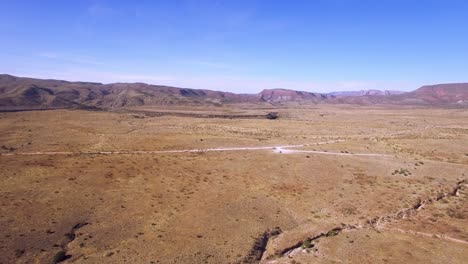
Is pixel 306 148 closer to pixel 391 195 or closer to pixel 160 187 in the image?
pixel 391 195

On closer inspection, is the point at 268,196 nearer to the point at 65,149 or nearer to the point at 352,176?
the point at 352,176

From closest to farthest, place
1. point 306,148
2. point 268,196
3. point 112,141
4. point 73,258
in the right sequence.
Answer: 1. point 73,258
2. point 268,196
3. point 306,148
4. point 112,141

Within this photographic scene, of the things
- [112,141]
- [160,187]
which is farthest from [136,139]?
[160,187]

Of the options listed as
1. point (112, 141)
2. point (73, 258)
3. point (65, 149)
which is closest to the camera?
point (73, 258)

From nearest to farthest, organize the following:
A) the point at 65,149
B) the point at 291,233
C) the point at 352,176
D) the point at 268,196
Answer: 1. the point at 291,233
2. the point at 268,196
3. the point at 352,176
4. the point at 65,149

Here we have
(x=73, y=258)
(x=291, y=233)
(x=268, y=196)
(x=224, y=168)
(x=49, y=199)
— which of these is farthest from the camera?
(x=224, y=168)

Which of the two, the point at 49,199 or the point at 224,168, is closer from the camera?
the point at 49,199

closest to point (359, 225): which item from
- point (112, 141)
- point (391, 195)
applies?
point (391, 195)
